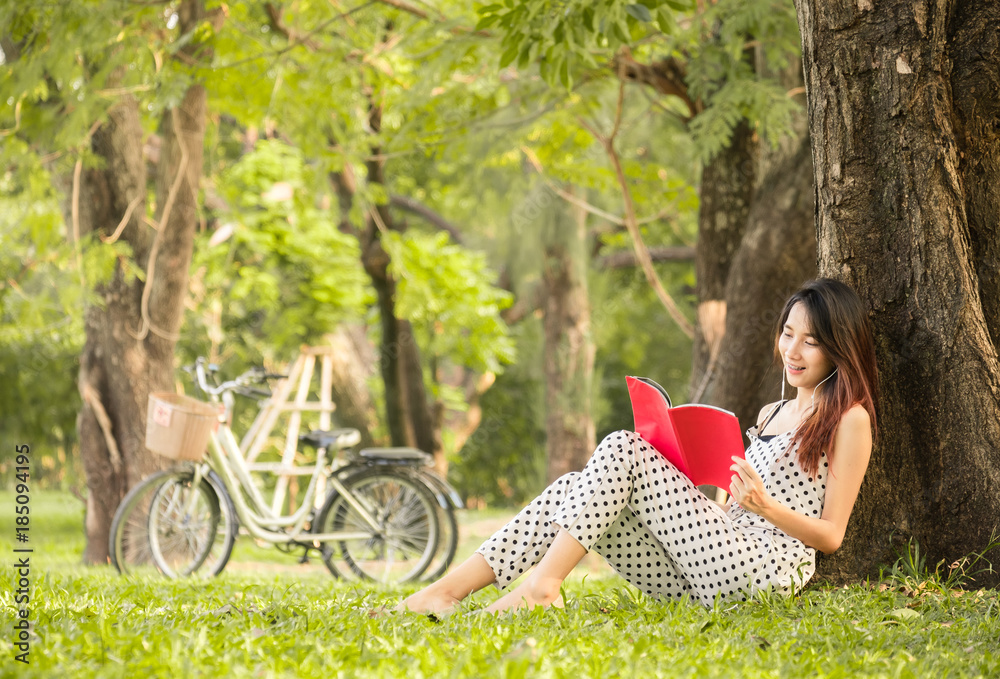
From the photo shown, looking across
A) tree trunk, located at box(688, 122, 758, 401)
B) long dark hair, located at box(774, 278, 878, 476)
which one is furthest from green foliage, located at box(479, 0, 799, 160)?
long dark hair, located at box(774, 278, 878, 476)

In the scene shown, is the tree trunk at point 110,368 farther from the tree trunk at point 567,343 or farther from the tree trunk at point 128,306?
the tree trunk at point 567,343

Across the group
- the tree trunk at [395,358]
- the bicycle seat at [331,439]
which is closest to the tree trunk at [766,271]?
the bicycle seat at [331,439]

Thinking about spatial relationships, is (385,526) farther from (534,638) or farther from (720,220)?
(534,638)

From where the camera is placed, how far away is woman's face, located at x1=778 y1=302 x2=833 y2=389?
8.39 ft

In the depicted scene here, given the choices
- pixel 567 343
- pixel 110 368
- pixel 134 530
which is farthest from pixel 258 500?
pixel 567 343

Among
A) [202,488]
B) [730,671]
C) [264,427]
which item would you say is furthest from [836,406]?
[264,427]

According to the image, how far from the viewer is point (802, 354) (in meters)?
2.57

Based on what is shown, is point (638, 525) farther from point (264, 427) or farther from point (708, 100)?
point (264, 427)

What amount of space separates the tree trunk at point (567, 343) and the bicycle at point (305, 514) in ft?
14.2

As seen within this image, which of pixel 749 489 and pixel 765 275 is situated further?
pixel 765 275

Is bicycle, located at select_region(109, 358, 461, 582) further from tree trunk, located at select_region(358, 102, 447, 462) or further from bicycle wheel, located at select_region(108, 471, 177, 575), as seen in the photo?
tree trunk, located at select_region(358, 102, 447, 462)

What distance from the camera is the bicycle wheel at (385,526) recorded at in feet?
15.8

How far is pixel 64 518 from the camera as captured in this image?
10672mm

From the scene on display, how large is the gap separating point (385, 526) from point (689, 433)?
278cm
